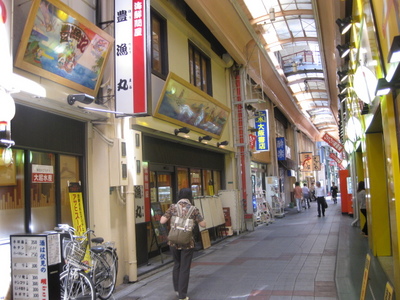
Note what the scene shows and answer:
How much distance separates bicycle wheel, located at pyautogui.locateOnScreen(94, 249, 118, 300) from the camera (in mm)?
6973

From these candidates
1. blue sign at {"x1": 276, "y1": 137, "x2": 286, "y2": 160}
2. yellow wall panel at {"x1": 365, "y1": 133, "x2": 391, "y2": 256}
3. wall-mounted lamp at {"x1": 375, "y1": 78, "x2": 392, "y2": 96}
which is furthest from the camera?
blue sign at {"x1": 276, "y1": 137, "x2": 286, "y2": 160}

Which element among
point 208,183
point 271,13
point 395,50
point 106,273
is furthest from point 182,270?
point 271,13

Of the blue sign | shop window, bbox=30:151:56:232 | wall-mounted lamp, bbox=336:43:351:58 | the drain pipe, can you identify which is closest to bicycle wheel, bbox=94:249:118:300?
the drain pipe

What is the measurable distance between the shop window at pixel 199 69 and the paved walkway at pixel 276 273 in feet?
18.5

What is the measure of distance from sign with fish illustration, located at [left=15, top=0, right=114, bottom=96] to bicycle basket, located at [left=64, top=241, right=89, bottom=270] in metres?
2.70

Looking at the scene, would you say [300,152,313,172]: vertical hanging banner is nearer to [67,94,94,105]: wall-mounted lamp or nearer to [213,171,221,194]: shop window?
[213,171,221,194]: shop window

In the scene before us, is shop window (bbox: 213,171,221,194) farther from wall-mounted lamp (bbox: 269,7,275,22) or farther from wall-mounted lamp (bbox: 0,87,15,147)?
wall-mounted lamp (bbox: 0,87,15,147)

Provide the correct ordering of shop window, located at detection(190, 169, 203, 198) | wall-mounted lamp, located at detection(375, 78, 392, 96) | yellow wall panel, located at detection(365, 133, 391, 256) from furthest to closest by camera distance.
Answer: shop window, located at detection(190, 169, 203, 198), yellow wall panel, located at detection(365, 133, 391, 256), wall-mounted lamp, located at detection(375, 78, 392, 96)

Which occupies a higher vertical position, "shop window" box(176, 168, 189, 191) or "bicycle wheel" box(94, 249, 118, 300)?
"shop window" box(176, 168, 189, 191)

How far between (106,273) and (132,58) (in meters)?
4.11

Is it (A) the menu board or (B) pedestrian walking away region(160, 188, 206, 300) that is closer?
(A) the menu board

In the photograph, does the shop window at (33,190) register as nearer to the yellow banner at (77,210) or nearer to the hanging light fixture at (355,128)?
the yellow banner at (77,210)

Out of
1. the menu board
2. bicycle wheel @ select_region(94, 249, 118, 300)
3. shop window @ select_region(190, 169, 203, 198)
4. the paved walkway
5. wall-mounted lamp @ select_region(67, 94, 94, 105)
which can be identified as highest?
wall-mounted lamp @ select_region(67, 94, 94, 105)

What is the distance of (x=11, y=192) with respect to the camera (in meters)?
6.23
